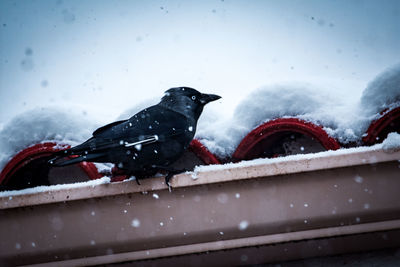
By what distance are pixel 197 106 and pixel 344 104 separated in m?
0.88

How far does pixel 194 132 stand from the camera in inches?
71.5

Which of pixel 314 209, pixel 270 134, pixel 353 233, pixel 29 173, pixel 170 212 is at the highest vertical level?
pixel 29 173

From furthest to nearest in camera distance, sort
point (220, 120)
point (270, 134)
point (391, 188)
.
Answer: point (220, 120)
point (270, 134)
point (391, 188)

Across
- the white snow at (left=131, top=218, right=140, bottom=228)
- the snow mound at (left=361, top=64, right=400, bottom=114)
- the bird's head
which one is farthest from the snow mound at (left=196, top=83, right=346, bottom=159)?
the white snow at (left=131, top=218, right=140, bottom=228)

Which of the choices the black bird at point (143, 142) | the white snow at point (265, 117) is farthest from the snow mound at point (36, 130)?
the black bird at point (143, 142)

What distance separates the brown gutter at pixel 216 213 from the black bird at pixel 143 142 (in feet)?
0.59

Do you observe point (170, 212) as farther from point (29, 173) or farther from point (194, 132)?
point (29, 173)

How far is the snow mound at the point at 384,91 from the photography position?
5.13 feet

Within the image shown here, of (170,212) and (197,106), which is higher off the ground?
(197,106)

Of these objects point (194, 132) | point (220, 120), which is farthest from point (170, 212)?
point (220, 120)

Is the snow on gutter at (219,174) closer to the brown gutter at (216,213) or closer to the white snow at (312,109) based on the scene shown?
the brown gutter at (216,213)

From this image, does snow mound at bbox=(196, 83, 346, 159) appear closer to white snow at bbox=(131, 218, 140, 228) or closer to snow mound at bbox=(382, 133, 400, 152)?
snow mound at bbox=(382, 133, 400, 152)

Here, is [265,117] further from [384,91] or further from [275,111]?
[384,91]

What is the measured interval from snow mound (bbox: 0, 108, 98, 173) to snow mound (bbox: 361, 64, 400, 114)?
1.66m
